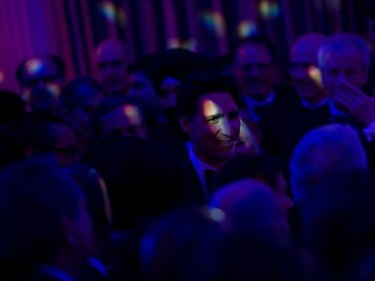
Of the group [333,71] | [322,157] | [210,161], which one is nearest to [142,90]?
[333,71]

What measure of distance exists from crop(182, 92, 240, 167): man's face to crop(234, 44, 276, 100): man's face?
7.97ft

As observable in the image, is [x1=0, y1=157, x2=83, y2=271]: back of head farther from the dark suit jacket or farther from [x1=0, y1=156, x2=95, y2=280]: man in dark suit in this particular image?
the dark suit jacket

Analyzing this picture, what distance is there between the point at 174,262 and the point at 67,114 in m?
4.05

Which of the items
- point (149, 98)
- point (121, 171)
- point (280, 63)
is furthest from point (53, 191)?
point (280, 63)

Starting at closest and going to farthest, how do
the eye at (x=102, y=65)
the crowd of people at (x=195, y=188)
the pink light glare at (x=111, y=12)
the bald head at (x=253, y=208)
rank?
the crowd of people at (x=195, y=188)
the bald head at (x=253, y=208)
the eye at (x=102, y=65)
the pink light glare at (x=111, y=12)

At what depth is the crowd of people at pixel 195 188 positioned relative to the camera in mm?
2258

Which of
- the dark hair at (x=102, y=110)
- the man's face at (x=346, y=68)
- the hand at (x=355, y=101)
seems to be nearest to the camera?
the hand at (x=355, y=101)

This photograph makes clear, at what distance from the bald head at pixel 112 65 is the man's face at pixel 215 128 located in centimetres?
274

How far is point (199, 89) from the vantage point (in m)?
4.68

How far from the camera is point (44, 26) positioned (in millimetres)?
8625

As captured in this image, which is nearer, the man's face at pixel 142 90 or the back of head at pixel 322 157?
the back of head at pixel 322 157

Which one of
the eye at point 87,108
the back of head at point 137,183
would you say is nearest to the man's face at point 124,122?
the eye at point 87,108

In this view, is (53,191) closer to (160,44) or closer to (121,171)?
(121,171)

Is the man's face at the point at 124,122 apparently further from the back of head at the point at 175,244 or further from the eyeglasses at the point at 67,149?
the back of head at the point at 175,244
